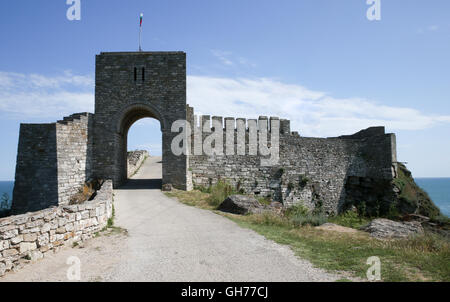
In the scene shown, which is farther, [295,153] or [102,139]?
[295,153]

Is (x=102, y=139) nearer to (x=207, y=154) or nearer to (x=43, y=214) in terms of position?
(x=207, y=154)

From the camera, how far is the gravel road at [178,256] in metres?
4.93

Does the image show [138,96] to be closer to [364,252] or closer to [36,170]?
[36,170]

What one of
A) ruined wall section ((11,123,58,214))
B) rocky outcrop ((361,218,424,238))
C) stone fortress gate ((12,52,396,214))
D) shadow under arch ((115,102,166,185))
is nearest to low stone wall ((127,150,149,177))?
shadow under arch ((115,102,166,185))

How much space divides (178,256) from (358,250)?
4113mm

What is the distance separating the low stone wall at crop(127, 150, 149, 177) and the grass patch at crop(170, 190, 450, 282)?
13.4 m

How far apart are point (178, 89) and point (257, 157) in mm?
6108

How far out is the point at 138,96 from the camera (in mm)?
15234

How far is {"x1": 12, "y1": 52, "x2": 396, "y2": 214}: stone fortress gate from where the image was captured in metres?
12.5

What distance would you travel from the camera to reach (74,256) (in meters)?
5.99

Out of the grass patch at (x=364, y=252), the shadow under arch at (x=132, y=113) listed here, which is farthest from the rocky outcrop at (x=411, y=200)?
the shadow under arch at (x=132, y=113)
